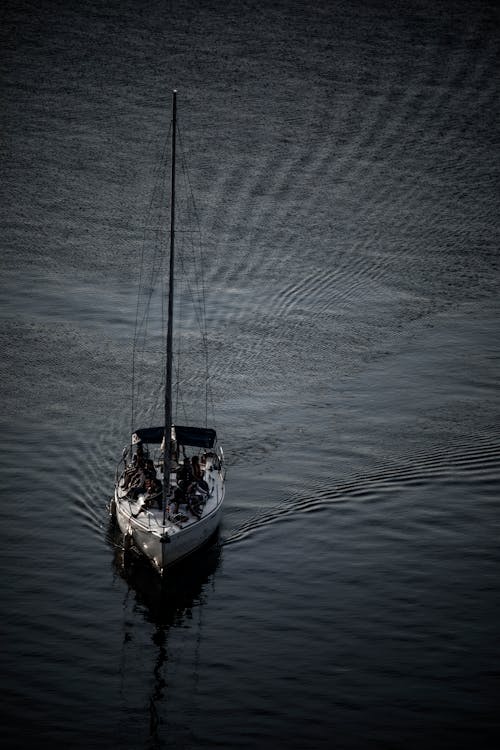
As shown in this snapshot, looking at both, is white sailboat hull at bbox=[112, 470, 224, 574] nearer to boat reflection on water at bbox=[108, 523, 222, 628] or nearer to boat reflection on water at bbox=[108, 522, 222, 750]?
boat reflection on water at bbox=[108, 523, 222, 628]

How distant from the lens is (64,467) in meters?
42.4

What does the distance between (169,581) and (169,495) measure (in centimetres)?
283

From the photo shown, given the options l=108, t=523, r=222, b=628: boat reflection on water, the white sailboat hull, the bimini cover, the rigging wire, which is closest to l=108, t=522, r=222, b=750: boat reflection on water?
l=108, t=523, r=222, b=628: boat reflection on water

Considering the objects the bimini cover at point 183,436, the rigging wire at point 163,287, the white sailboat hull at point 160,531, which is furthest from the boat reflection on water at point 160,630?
the rigging wire at point 163,287

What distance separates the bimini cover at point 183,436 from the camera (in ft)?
131

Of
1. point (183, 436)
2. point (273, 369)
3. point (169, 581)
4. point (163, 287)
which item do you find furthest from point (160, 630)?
point (163, 287)

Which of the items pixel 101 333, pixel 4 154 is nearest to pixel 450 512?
pixel 101 333

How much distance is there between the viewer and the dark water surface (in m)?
31.0

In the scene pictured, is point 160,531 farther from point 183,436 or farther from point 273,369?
point 273,369

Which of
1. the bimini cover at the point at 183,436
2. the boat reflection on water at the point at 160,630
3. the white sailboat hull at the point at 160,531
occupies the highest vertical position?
the bimini cover at the point at 183,436

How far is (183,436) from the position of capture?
132 feet

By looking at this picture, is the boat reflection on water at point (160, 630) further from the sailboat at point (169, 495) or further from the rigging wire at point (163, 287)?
the rigging wire at point (163, 287)

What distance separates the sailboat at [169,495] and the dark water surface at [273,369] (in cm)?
118

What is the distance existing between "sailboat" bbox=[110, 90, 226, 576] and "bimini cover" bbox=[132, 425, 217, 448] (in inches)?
1.4
